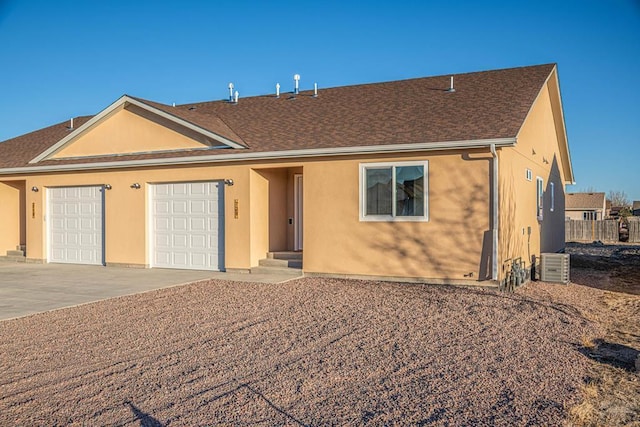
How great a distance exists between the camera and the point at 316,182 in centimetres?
1269

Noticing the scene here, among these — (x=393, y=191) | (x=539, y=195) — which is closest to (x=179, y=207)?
(x=393, y=191)

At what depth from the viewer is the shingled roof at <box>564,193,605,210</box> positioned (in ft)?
175

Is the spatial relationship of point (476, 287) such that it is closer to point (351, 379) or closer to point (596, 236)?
point (351, 379)

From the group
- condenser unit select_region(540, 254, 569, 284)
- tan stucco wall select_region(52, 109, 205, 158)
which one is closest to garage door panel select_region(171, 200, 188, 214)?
tan stucco wall select_region(52, 109, 205, 158)

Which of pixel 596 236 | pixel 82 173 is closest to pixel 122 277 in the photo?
pixel 82 173

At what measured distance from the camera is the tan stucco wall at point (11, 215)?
708 inches

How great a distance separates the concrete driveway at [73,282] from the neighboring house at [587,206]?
49687 millimetres

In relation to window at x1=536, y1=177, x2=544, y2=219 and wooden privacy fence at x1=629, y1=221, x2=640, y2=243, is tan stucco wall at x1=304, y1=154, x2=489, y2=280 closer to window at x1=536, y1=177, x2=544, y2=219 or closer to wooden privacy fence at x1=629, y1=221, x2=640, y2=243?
window at x1=536, y1=177, x2=544, y2=219

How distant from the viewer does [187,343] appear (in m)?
6.75

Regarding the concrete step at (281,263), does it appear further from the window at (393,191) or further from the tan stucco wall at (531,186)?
the tan stucco wall at (531,186)

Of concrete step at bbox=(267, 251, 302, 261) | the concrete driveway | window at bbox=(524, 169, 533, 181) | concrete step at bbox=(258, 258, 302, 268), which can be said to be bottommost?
the concrete driveway

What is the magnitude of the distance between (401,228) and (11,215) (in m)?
14.1

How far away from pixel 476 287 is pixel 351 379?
21.1 ft

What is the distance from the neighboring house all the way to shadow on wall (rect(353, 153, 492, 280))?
4823cm
